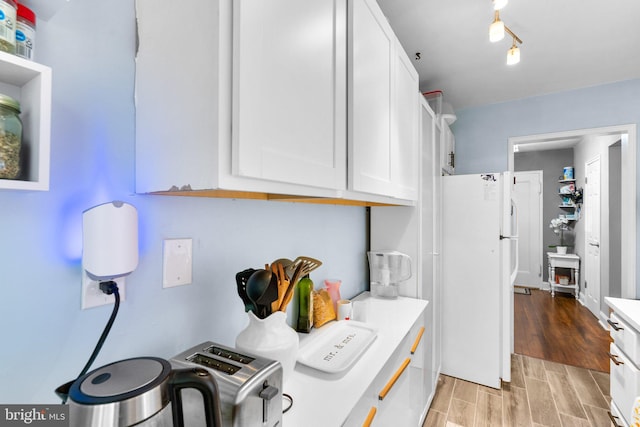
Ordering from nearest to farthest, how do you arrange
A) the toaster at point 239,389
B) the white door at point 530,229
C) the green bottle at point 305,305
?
the toaster at point 239,389, the green bottle at point 305,305, the white door at point 530,229

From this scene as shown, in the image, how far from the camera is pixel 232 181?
2.10 ft

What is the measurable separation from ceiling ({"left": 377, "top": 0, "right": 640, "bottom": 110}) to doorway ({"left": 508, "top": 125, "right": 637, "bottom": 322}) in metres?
0.49

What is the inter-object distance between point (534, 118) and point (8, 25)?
12.5 ft

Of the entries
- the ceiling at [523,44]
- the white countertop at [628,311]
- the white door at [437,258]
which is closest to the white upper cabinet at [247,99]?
the ceiling at [523,44]

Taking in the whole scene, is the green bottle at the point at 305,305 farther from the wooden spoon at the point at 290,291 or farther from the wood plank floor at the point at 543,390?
the wood plank floor at the point at 543,390

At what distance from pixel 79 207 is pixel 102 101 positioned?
26 centimetres

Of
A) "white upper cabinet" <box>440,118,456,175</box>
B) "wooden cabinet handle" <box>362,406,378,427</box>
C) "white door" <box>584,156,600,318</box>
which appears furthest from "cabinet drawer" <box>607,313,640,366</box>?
"white door" <box>584,156,600,318</box>

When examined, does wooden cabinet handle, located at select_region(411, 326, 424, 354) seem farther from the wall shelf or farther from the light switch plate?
the wall shelf

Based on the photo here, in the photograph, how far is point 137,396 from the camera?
1.58 feet

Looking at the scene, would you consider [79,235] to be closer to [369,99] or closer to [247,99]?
[247,99]

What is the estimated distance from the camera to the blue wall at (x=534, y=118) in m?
2.77

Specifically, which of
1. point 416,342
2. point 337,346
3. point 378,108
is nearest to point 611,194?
point 416,342

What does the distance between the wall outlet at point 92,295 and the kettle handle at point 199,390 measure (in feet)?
1.07

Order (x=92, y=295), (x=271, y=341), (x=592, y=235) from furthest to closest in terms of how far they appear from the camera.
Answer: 1. (x=592, y=235)
2. (x=271, y=341)
3. (x=92, y=295)
